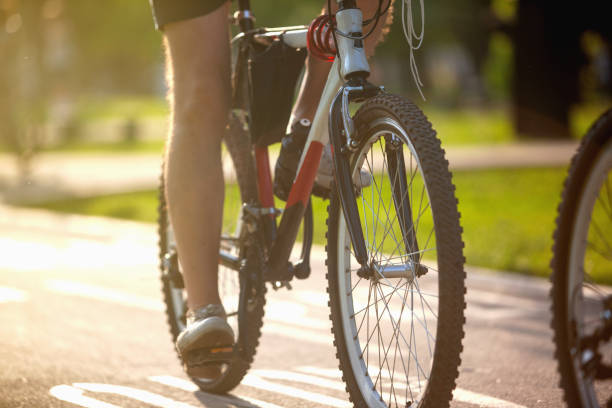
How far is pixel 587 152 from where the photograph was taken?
86.3 inches

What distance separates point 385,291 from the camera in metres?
2.76

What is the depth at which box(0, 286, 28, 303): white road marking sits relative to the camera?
227 inches

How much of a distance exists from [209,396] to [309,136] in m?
1.06

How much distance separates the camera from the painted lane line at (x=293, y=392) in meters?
3.44

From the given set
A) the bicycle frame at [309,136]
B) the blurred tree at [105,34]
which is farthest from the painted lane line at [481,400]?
the blurred tree at [105,34]

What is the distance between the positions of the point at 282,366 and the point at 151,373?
0.52 m

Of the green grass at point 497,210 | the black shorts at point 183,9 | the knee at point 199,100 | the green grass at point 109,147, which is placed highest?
the black shorts at point 183,9

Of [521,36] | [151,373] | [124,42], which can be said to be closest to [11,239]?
[151,373]

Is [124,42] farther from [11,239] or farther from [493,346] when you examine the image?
[493,346]

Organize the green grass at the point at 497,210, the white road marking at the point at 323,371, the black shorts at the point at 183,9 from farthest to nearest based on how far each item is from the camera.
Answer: the green grass at the point at 497,210 < the white road marking at the point at 323,371 < the black shorts at the point at 183,9

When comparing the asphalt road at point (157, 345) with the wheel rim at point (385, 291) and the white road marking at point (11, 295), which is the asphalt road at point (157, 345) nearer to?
the white road marking at point (11, 295)

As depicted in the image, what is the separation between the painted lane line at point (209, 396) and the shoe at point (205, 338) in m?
0.34

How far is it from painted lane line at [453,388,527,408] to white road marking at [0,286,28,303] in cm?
306

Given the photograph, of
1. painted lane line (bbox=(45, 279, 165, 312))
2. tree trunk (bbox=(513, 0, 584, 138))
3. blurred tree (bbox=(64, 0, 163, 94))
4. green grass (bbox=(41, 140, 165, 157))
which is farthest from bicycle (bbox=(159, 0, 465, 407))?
blurred tree (bbox=(64, 0, 163, 94))
